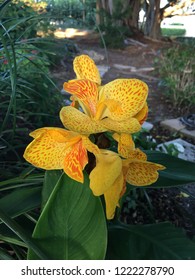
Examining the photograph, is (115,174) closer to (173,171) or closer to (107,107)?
(107,107)

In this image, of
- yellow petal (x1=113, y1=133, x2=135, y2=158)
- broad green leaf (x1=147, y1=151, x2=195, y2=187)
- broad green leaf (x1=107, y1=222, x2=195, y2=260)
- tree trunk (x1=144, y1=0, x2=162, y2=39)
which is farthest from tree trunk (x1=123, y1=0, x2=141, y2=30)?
yellow petal (x1=113, y1=133, x2=135, y2=158)

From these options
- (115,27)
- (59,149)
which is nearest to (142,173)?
(59,149)

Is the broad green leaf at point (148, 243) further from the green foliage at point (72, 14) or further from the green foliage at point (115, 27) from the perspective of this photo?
the green foliage at point (115, 27)

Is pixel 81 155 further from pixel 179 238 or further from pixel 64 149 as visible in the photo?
pixel 179 238

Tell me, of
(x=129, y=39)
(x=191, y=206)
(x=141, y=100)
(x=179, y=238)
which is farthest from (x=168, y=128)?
(x=129, y=39)

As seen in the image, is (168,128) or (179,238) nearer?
(179,238)

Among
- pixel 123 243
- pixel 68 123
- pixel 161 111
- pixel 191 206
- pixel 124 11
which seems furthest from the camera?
pixel 124 11
